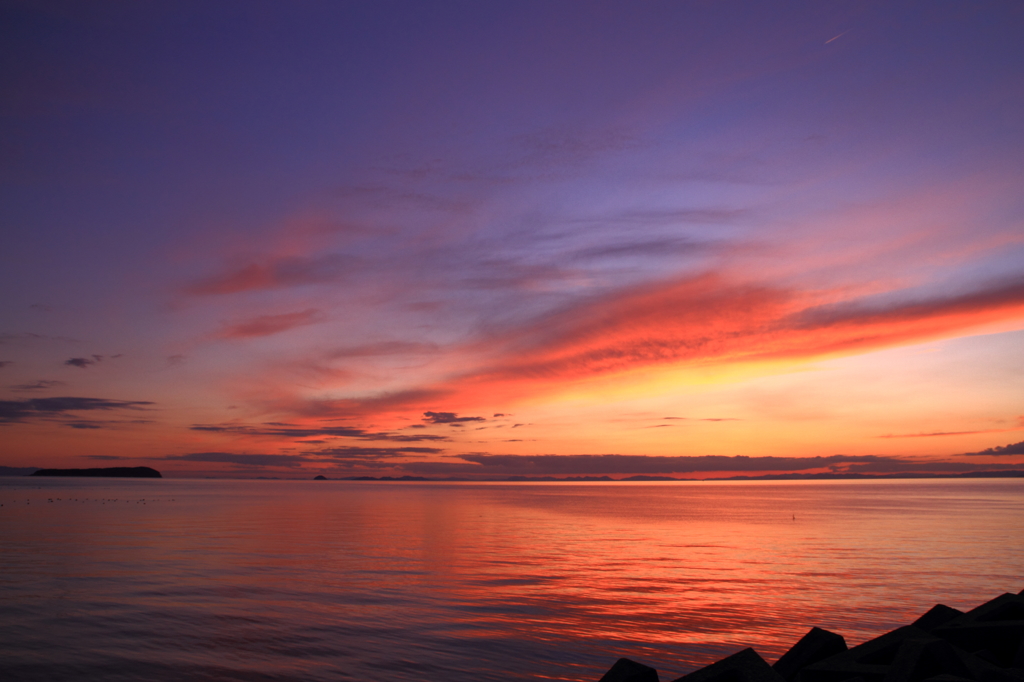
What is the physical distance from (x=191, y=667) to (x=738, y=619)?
16506 mm

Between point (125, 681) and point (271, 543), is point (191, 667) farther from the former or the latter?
point (271, 543)

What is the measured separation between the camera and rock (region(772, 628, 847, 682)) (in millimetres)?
11695

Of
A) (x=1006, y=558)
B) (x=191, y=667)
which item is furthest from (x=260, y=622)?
(x=1006, y=558)

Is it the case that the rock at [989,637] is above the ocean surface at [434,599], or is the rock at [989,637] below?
above

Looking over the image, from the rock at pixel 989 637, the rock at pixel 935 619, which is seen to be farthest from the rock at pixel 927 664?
the rock at pixel 935 619

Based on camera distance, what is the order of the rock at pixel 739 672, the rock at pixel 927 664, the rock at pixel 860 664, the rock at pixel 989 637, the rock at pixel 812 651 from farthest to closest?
the rock at pixel 989 637 < the rock at pixel 812 651 < the rock at pixel 860 664 < the rock at pixel 927 664 < the rock at pixel 739 672

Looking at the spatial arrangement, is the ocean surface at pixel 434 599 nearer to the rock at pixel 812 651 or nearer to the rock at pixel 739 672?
the rock at pixel 812 651

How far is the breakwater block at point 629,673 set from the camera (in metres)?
9.09

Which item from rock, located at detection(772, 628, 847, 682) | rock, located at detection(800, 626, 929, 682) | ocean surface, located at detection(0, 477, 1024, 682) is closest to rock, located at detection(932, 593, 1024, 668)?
rock, located at detection(800, 626, 929, 682)

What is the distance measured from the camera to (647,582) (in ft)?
92.8

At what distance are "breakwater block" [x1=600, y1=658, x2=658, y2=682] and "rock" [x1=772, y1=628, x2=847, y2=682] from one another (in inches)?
159

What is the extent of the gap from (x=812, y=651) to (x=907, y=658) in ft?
6.40

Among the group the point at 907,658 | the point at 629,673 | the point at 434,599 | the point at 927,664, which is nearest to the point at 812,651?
the point at 907,658

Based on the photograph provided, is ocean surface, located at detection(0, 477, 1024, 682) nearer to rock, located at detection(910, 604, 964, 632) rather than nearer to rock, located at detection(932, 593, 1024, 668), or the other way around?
rock, located at detection(910, 604, 964, 632)
